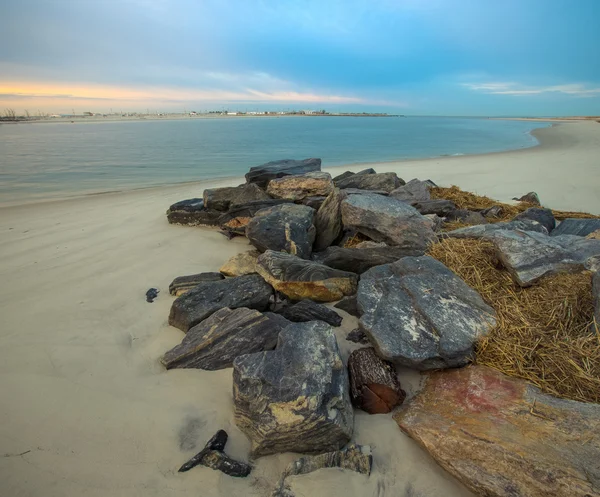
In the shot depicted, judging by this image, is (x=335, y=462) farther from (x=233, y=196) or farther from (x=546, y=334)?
(x=233, y=196)

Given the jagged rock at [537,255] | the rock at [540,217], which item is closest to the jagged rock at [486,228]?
the jagged rock at [537,255]

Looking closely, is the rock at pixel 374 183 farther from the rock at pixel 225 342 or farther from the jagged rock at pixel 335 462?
the jagged rock at pixel 335 462

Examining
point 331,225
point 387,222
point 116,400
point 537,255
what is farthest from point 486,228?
point 116,400

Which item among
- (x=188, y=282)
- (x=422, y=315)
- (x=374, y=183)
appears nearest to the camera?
(x=422, y=315)

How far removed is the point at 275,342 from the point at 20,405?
2.25 meters

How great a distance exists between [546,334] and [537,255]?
108 centimetres

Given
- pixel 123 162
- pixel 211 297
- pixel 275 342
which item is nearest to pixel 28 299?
pixel 211 297

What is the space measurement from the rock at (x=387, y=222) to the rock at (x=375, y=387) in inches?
92.6

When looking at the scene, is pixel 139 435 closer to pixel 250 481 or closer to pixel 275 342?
pixel 250 481

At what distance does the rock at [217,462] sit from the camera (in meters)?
2.46

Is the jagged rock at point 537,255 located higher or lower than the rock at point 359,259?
higher

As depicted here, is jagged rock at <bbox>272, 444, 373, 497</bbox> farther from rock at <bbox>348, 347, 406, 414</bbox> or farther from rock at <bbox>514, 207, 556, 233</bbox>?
rock at <bbox>514, 207, 556, 233</bbox>

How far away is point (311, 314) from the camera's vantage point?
12.7 ft

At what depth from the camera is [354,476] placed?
2393 mm
